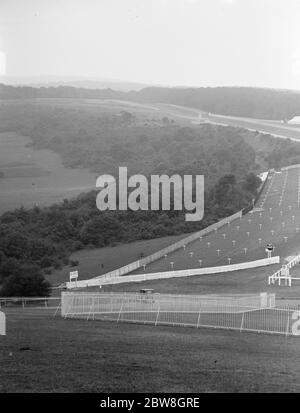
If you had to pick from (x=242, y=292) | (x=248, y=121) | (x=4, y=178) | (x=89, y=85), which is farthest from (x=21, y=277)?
(x=248, y=121)

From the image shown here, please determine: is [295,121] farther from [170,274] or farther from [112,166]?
[170,274]

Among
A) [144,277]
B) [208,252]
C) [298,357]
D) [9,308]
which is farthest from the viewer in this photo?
[208,252]

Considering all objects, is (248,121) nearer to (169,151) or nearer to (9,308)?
(169,151)

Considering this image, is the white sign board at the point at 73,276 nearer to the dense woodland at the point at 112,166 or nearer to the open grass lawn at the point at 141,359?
the dense woodland at the point at 112,166

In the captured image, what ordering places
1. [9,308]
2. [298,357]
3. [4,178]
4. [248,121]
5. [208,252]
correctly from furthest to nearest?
[248,121]
[4,178]
[208,252]
[9,308]
[298,357]

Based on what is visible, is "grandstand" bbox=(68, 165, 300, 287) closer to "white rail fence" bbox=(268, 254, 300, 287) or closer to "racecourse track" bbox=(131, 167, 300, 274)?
"racecourse track" bbox=(131, 167, 300, 274)

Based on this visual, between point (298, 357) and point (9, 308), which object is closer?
point (298, 357)

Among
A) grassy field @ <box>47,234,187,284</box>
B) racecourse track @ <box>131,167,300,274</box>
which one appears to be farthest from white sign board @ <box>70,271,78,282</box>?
racecourse track @ <box>131,167,300,274</box>
